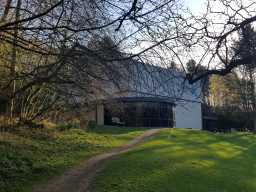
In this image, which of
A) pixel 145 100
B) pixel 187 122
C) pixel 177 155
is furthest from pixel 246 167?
pixel 187 122

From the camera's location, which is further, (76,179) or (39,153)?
(39,153)

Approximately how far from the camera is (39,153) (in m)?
16.7

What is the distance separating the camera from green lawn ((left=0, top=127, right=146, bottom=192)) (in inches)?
517

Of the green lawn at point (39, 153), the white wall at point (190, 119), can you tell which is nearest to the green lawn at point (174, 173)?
the green lawn at point (39, 153)

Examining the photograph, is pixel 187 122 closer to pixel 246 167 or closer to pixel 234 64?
pixel 246 167

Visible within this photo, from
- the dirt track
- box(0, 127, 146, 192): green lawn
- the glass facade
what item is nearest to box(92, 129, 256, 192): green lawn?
the dirt track

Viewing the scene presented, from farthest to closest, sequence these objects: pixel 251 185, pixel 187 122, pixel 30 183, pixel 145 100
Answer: pixel 187 122
pixel 145 100
pixel 251 185
pixel 30 183

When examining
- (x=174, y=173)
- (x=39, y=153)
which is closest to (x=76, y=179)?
(x=174, y=173)

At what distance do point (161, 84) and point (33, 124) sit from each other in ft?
44.5

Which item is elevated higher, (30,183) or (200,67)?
(200,67)

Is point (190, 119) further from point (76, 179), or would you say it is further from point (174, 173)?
point (76, 179)

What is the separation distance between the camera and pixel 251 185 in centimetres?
1617

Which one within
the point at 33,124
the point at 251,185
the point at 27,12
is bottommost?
the point at 251,185

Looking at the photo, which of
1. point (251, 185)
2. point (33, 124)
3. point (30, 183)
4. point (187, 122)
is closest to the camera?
point (30, 183)
